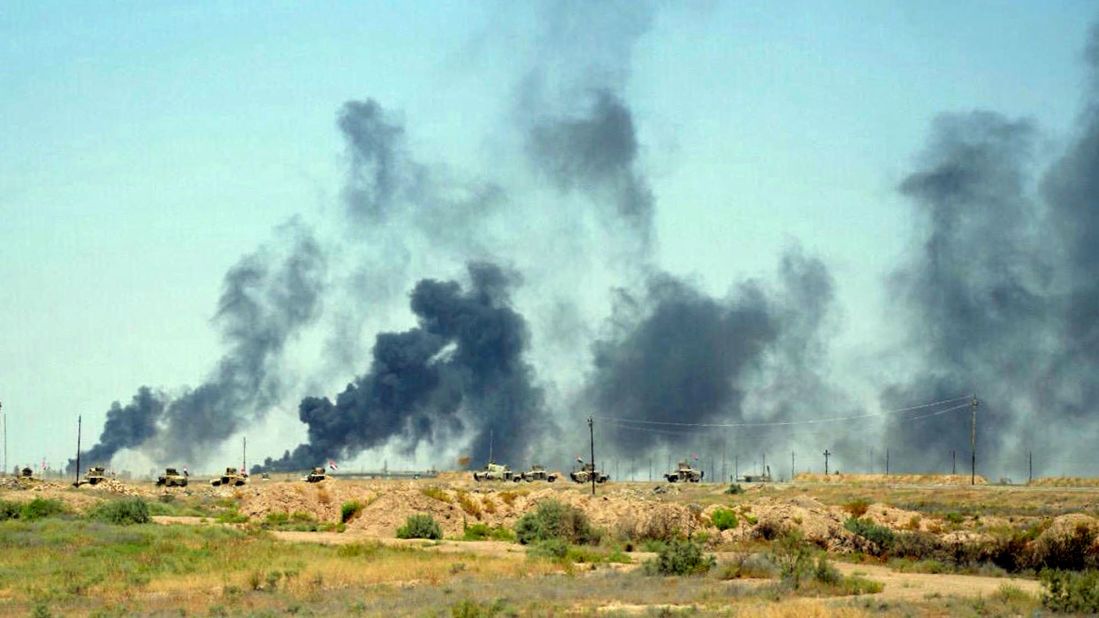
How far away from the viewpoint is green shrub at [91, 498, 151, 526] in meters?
66.1

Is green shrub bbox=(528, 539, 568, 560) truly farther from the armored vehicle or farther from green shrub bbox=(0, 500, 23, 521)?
the armored vehicle

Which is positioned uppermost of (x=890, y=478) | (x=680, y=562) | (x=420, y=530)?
(x=890, y=478)

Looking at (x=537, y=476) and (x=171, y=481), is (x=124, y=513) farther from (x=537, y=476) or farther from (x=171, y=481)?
(x=537, y=476)

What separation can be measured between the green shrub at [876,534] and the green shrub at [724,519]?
7319 millimetres

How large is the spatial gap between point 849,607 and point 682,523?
30214 millimetres

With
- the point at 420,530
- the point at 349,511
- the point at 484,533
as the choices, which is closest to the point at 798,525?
the point at 484,533

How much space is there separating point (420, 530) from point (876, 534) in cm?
2162

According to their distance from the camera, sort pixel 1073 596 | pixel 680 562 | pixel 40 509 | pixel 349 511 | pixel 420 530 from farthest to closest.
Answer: pixel 349 511
pixel 40 509
pixel 420 530
pixel 680 562
pixel 1073 596

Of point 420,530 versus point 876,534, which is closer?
point 876,534

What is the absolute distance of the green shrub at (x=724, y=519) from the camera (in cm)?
6291

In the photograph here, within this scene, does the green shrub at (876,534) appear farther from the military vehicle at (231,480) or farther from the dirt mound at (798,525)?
the military vehicle at (231,480)

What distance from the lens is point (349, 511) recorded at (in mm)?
71750

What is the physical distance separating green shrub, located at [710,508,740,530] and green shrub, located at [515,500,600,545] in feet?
23.4

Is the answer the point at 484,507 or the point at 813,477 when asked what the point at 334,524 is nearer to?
the point at 484,507
